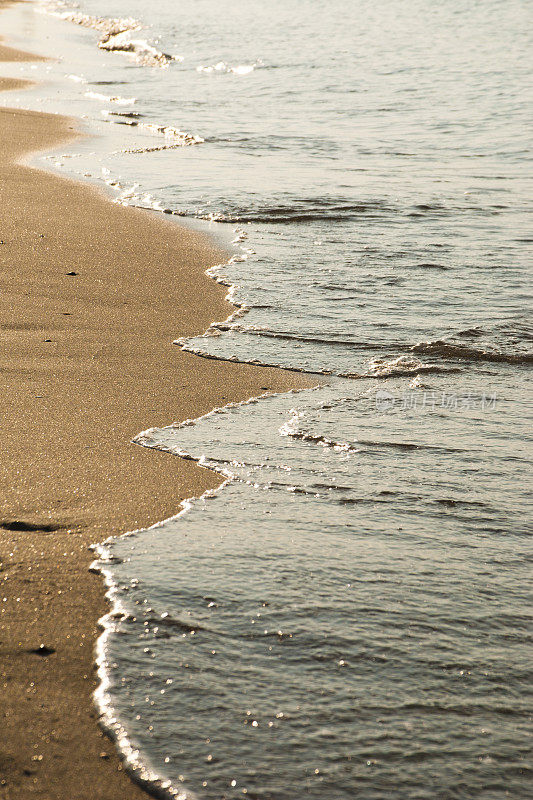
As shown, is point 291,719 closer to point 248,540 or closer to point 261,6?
point 248,540

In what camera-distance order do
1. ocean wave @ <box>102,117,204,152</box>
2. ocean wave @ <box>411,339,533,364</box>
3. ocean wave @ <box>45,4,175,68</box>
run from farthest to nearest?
ocean wave @ <box>45,4,175,68</box> < ocean wave @ <box>102,117,204,152</box> < ocean wave @ <box>411,339,533,364</box>

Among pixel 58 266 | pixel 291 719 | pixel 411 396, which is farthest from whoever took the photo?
pixel 58 266

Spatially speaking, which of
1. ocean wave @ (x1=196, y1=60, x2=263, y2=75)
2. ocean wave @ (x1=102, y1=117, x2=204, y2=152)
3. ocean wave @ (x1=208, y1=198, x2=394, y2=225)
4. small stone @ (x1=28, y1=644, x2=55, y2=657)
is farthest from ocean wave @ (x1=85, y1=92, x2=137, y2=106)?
small stone @ (x1=28, y1=644, x2=55, y2=657)

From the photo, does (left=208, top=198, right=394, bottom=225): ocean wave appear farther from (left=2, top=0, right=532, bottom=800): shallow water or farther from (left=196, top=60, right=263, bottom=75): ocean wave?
(left=196, top=60, right=263, bottom=75): ocean wave

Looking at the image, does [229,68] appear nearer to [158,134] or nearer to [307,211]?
[158,134]

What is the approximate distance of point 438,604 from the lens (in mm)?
2115

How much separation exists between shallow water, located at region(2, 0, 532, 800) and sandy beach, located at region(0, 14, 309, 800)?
0.09 m

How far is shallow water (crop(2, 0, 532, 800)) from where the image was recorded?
5.61 feet

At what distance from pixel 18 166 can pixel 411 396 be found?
4.68m

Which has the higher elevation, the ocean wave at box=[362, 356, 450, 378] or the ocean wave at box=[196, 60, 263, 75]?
the ocean wave at box=[196, 60, 263, 75]

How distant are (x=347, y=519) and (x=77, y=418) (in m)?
1.03

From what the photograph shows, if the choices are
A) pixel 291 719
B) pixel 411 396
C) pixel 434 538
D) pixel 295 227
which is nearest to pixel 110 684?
pixel 291 719

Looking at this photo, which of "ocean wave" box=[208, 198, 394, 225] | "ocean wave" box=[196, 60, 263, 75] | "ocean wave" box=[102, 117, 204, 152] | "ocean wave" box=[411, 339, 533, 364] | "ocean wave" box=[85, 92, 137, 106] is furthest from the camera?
"ocean wave" box=[196, 60, 263, 75]

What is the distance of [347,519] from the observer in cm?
248
